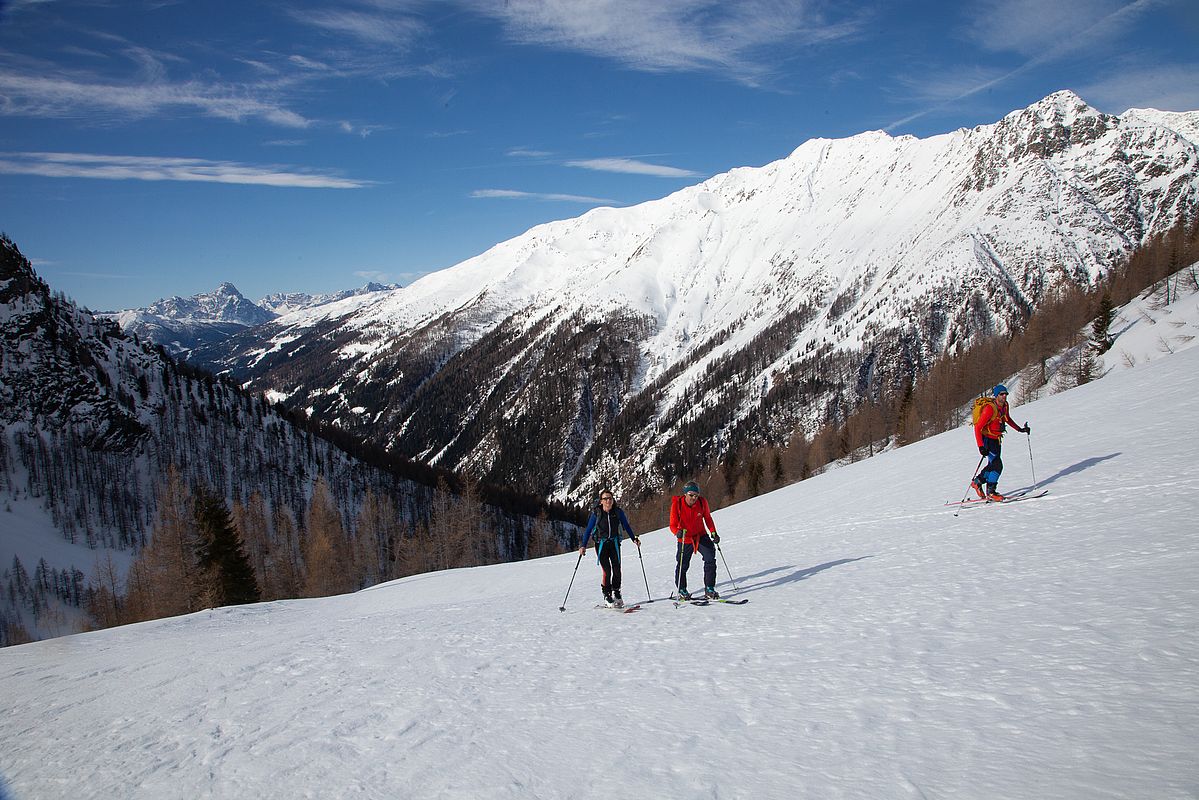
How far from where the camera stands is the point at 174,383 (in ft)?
431

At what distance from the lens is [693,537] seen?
12.8 m

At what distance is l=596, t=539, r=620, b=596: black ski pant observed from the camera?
44.2 ft

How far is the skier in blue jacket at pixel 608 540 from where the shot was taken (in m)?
13.4

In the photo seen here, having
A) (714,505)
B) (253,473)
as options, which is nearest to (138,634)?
(714,505)

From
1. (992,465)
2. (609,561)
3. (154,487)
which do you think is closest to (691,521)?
(609,561)

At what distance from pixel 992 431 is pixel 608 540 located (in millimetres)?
11339

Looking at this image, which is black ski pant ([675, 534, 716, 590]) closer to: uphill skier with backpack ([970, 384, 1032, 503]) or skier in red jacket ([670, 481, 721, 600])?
skier in red jacket ([670, 481, 721, 600])

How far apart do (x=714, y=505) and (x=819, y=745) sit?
87679 mm

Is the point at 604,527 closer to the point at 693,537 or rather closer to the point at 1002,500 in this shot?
the point at 693,537

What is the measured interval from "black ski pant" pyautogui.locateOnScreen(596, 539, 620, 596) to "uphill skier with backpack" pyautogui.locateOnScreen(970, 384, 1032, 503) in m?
10.7

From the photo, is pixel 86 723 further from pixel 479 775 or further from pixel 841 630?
pixel 841 630

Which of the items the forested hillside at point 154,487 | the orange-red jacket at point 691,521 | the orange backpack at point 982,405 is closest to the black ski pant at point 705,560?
the orange-red jacket at point 691,521

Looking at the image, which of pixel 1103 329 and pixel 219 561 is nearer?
pixel 219 561

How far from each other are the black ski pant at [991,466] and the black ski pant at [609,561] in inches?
437
